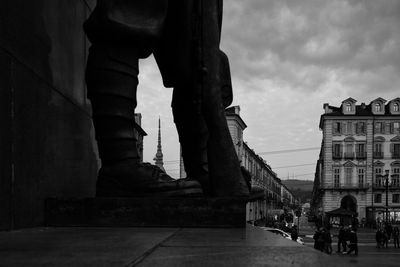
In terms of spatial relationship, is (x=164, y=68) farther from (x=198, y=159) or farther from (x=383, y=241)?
(x=383, y=241)

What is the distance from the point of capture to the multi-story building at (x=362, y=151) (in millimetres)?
72188

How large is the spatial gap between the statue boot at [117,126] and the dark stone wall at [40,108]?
0.30 metres

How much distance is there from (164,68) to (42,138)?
97 centimetres

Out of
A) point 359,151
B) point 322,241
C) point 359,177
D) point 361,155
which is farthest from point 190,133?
point 359,177

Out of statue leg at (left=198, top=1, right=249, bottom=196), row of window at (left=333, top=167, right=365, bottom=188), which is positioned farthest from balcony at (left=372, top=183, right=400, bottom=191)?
statue leg at (left=198, top=1, right=249, bottom=196)

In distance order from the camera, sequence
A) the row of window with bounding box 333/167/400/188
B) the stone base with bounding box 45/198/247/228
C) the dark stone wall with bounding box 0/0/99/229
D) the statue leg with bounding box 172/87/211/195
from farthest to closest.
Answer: the row of window with bounding box 333/167/400/188 → the statue leg with bounding box 172/87/211/195 → the stone base with bounding box 45/198/247/228 → the dark stone wall with bounding box 0/0/99/229

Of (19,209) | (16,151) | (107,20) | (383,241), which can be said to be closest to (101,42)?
(107,20)

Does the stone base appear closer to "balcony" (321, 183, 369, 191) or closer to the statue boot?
the statue boot

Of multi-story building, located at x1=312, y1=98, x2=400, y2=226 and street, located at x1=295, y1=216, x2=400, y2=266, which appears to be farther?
multi-story building, located at x1=312, y1=98, x2=400, y2=226

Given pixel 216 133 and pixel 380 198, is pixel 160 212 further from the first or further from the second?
pixel 380 198

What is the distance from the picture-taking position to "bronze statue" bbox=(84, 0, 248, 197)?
117 inches

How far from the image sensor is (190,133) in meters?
3.63

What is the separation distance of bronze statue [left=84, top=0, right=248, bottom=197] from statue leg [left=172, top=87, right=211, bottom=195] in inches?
10.5

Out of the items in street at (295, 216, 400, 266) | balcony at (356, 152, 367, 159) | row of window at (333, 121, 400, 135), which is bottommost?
street at (295, 216, 400, 266)
